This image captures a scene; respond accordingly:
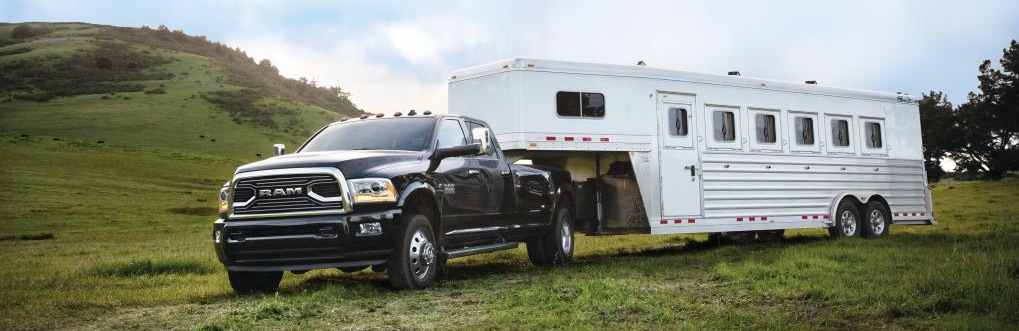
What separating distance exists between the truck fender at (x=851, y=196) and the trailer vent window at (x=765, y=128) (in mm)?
2095

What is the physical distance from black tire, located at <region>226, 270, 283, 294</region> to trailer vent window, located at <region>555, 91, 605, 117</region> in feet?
17.1

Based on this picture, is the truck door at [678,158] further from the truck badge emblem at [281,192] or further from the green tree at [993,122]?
the green tree at [993,122]

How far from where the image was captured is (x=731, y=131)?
16.3 m

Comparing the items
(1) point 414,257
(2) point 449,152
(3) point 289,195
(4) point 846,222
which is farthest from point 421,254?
(4) point 846,222

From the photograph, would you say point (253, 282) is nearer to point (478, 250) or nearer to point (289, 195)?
point (289, 195)

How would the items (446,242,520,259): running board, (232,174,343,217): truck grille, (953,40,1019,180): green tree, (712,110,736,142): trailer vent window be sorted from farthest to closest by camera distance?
1. (953,40,1019,180): green tree
2. (712,110,736,142): trailer vent window
3. (446,242,520,259): running board
4. (232,174,343,217): truck grille

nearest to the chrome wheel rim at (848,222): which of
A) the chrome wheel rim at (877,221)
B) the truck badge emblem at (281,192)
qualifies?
the chrome wheel rim at (877,221)

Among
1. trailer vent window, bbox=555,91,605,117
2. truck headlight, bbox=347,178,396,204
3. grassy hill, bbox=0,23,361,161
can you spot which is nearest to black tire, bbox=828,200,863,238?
trailer vent window, bbox=555,91,605,117

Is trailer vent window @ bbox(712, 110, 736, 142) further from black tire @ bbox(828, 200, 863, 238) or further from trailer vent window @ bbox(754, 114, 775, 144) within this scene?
black tire @ bbox(828, 200, 863, 238)

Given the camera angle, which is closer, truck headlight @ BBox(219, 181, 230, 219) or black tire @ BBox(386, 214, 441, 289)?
black tire @ BBox(386, 214, 441, 289)

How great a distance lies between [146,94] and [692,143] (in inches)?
3758

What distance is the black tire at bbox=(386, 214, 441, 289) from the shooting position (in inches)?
376

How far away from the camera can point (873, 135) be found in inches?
754

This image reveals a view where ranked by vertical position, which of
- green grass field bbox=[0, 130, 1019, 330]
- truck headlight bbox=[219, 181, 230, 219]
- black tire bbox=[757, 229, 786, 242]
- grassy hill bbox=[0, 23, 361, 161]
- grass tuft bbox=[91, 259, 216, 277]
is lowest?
green grass field bbox=[0, 130, 1019, 330]
